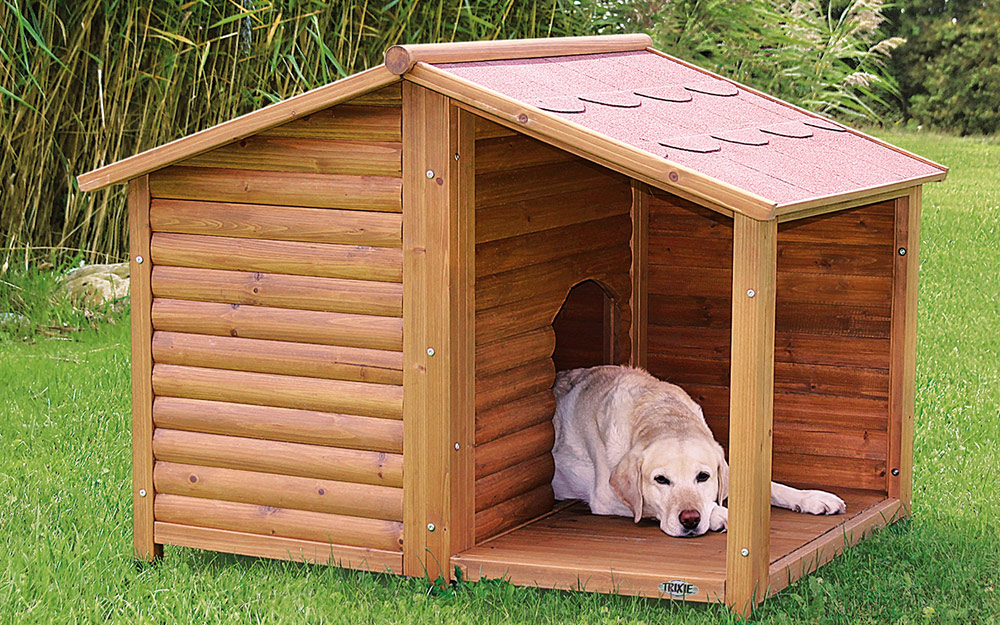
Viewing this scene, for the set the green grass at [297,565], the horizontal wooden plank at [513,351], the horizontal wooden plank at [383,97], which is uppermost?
the horizontal wooden plank at [383,97]

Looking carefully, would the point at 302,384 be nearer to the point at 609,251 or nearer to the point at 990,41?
the point at 609,251

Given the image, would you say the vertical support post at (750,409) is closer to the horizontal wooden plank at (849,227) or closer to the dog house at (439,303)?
the dog house at (439,303)

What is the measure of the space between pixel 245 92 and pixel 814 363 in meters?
4.94

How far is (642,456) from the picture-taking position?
5.09 m

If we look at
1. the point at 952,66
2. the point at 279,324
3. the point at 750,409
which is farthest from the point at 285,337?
the point at 952,66

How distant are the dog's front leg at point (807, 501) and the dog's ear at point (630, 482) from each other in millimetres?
690

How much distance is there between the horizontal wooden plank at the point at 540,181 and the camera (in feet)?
16.2

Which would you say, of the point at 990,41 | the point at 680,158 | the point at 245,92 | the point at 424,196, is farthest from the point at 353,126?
the point at 990,41

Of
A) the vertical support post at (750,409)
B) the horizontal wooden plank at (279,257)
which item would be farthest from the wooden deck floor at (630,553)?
the horizontal wooden plank at (279,257)

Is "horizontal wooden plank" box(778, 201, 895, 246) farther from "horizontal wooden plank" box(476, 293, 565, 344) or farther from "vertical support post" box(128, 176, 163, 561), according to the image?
"vertical support post" box(128, 176, 163, 561)

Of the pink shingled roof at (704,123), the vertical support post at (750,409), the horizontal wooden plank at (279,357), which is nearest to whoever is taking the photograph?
the vertical support post at (750,409)

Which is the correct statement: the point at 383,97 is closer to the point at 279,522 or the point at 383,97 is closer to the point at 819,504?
the point at 279,522

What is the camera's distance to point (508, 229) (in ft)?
16.6

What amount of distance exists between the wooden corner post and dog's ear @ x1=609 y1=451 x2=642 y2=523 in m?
0.76
